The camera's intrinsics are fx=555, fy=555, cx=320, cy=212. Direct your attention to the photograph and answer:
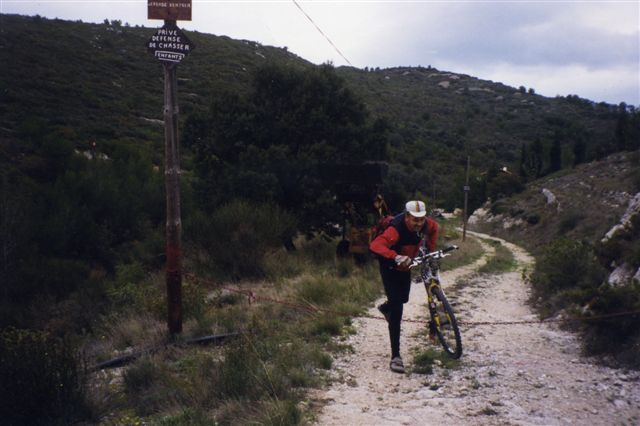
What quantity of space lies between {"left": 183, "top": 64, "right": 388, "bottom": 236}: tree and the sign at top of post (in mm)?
8616

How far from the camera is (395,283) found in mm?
6133

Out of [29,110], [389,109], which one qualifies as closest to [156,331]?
[29,110]

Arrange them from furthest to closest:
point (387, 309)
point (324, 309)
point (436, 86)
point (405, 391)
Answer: point (436, 86) < point (324, 309) < point (387, 309) < point (405, 391)

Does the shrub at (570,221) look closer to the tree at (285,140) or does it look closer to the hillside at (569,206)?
the hillside at (569,206)

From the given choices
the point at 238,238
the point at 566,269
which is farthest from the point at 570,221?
the point at 238,238

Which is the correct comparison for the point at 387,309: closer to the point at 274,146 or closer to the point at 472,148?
the point at 274,146

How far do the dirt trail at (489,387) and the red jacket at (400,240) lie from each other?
1293 mm

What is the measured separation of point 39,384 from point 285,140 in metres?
12.8

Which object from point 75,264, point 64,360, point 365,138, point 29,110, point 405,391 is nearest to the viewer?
point 64,360

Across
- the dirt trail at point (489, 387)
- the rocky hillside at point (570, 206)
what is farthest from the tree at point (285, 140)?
the rocky hillside at point (570, 206)

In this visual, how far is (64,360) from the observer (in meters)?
5.21

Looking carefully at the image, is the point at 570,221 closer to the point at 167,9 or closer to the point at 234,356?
the point at 167,9

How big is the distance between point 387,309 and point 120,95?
36596 millimetres

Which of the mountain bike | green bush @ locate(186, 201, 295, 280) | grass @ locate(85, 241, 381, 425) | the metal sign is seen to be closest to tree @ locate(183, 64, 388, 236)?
green bush @ locate(186, 201, 295, 280)
